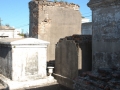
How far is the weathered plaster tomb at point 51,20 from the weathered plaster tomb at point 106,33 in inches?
221

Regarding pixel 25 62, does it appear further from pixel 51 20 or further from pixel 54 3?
pixel 54 3

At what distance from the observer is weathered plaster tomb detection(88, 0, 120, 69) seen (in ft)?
16.1

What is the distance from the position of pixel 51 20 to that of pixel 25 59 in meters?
3.37

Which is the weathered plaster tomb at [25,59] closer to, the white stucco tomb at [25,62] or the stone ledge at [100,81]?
the white stucco tomb at [25,62]

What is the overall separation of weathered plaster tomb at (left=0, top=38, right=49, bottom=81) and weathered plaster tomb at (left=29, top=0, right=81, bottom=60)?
1.84 metres

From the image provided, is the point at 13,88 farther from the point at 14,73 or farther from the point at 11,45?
the point at 11,45

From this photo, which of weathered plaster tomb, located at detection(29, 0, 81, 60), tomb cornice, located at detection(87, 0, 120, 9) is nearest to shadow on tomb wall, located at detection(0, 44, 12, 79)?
weathered plaster tomb, located at detection(29, 0, 81, 60)

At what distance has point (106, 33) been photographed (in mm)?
5176

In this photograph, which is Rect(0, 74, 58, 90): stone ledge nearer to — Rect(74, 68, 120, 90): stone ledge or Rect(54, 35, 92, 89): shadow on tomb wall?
Rect(54, 35, 92, 89): shadow on tomb wall

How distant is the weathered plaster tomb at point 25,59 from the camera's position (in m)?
8.59

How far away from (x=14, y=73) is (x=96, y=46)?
15.0ft

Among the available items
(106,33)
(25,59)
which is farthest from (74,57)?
(106,33)

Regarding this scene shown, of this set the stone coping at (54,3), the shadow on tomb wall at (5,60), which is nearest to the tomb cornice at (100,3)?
the shadow on tomb wall at (5,60)

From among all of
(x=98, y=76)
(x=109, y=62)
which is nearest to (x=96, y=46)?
(x=109, y=62)
